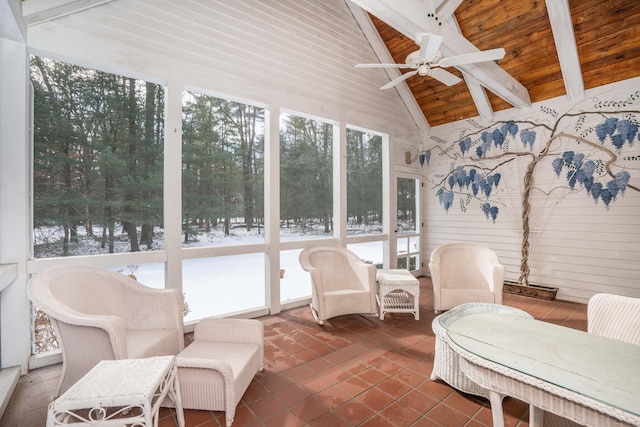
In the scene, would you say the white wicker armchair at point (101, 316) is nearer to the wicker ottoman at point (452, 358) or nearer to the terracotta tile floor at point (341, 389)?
the terracotta tile floor at point (341, 389)

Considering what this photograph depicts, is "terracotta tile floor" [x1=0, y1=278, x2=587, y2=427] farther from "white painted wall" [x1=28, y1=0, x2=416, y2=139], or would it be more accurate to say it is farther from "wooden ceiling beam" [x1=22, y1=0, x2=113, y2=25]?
"wooden ceiling beam" [x1=22, y1=0, x2=113, y2=25]

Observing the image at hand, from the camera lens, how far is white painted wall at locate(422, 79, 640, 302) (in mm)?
3945

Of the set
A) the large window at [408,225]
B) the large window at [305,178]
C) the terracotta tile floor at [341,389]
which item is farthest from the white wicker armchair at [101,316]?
the large window at [408,225]

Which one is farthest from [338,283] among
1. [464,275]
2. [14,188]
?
[14,188]

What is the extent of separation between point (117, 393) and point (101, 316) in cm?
72

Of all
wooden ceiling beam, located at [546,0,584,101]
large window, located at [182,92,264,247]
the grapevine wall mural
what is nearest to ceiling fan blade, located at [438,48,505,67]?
wooden ceiling beam, located at [546,0,584,101]

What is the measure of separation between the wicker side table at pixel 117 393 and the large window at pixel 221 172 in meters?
1.90

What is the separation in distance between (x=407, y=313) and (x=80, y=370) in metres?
3.23

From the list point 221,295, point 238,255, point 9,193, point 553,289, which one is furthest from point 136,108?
point 553,289

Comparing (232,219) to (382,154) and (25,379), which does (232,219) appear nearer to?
(25,379)

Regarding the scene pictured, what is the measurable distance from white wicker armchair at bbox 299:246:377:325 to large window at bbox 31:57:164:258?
169cm

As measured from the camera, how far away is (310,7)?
13.5 feet

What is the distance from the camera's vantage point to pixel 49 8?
7.86 feet

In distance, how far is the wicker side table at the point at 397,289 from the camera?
3463 millimetres
